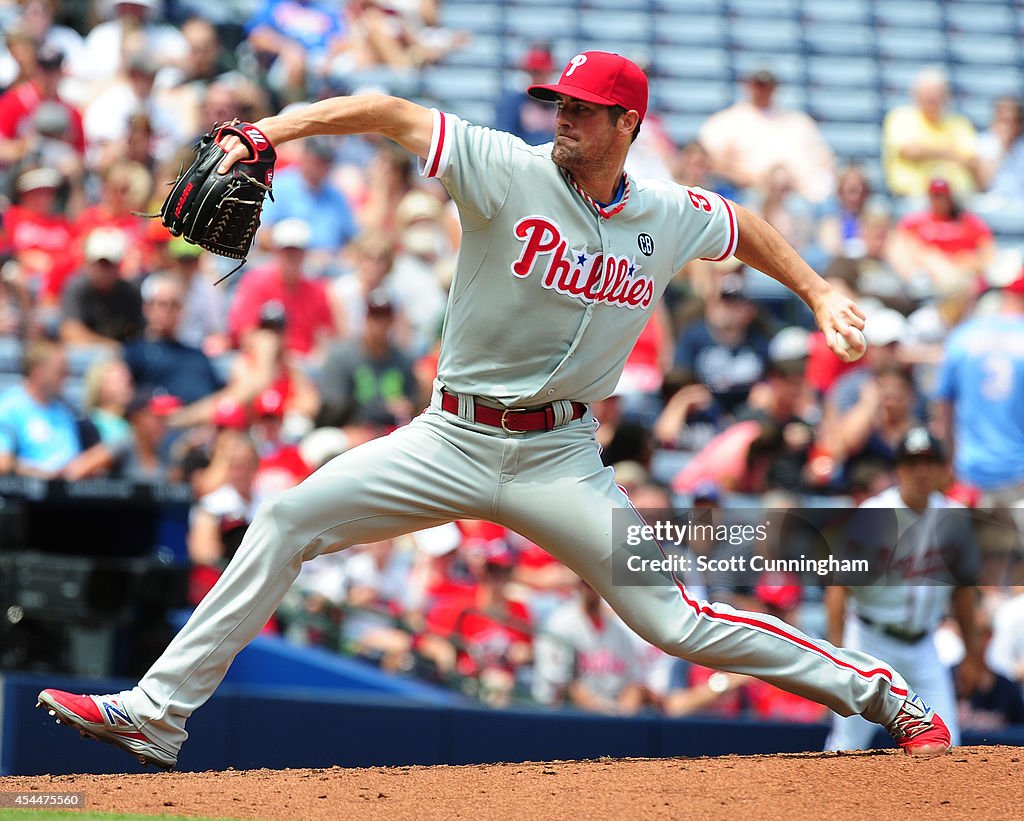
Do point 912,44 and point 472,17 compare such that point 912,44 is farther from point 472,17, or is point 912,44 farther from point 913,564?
point 913,564

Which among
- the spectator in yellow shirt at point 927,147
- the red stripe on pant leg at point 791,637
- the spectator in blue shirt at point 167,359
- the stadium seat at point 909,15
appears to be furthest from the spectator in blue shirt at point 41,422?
the stadium seat at point 909,15

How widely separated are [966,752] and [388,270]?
5.17m

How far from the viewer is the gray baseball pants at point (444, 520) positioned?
4266 mm

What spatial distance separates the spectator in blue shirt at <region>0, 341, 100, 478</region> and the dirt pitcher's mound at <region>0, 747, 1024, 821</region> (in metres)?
3.33

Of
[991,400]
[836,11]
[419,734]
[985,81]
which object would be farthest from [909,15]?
[419,734]

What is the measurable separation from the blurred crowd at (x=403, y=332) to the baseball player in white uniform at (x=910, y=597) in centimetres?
64

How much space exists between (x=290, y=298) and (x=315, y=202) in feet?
3.82

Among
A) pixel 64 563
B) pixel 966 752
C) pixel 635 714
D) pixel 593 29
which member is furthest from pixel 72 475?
pixel 593 29

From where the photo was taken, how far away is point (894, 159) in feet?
39.5

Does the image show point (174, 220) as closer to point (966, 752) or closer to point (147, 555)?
point (966, 752)

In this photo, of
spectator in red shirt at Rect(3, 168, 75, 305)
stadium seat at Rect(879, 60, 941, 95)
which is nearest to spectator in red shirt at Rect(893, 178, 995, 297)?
stadium seat at Rect(879, 60, 941, 95)

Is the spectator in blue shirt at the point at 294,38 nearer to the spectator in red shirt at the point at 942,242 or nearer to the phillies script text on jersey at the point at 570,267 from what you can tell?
the spectator in red shirt at the point at 942,242

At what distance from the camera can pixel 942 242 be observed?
35.1 ft

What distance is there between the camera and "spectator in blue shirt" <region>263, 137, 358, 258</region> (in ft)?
32.9
